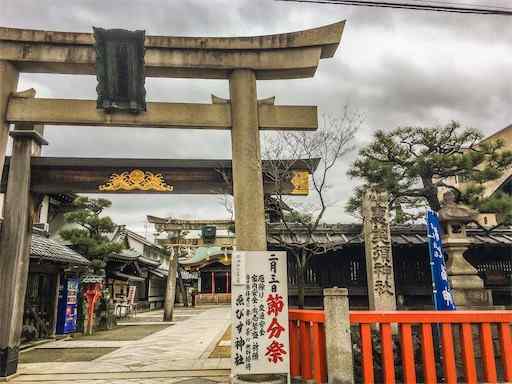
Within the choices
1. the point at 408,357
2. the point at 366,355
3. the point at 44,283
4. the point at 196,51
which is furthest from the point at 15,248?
the point at 44,283

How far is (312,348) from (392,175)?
28.4 ft

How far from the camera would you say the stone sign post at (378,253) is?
9156 millimetres

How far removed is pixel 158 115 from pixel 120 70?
1140 millimetres

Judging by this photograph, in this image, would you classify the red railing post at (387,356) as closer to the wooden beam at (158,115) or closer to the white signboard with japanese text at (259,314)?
the white signboard with japanese text at (259,314)

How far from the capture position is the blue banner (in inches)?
325

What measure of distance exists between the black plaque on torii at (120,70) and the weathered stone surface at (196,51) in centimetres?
21

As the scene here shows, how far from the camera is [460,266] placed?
9.77 metres

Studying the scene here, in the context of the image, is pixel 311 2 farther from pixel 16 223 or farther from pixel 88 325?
pixel 88 325

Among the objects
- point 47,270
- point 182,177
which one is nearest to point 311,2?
point 182,177

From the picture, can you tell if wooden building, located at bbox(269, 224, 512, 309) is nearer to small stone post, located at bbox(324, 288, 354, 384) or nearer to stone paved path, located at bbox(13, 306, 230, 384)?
stone paved path, located at bbox(13, 306, 230, 384)

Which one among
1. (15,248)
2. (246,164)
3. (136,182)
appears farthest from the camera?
(136,182)

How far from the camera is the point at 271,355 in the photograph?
6441mm

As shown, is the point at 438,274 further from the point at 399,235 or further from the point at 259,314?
the point at 399,235

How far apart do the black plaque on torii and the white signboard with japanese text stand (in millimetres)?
3649
